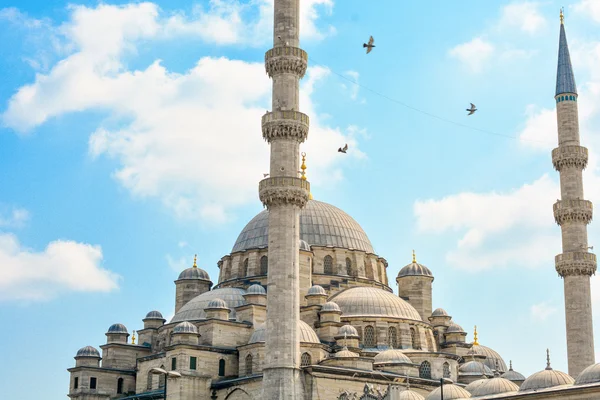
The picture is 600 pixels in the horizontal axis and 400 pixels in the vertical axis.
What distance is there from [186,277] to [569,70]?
68.0 ft

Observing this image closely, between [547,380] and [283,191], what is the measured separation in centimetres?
1119

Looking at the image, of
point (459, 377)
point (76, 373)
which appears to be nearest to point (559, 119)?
point (459, 377)

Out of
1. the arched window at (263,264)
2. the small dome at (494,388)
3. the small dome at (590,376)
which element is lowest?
the small dome at (590,376)

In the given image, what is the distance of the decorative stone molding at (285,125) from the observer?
121 feet

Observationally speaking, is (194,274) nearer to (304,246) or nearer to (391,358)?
(304,246)

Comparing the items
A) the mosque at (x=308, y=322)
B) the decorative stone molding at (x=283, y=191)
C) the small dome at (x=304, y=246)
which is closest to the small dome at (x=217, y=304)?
the mosque at (x=308, y=322)

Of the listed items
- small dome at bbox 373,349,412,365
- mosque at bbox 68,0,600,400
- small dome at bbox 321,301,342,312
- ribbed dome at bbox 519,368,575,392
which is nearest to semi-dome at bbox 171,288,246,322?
mosque at bbox 68,0,600,400

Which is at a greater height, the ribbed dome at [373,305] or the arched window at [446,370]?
the ribbed dome at [373,305]

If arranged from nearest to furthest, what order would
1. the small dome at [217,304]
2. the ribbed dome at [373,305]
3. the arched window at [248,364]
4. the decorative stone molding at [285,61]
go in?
the decorative stone molding at [285,61]
the arched window at [248,364]
the small dome at [217,304]
the ribbed dome at [373,305]

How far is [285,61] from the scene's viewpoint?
3750 cm

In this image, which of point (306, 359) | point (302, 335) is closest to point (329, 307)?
point (302, 335)

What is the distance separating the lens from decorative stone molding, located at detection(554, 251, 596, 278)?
133 ft

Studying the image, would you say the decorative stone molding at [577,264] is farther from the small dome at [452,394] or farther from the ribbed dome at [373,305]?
the small dome at [452,394]

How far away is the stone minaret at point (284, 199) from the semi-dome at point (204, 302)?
8.85 metres
